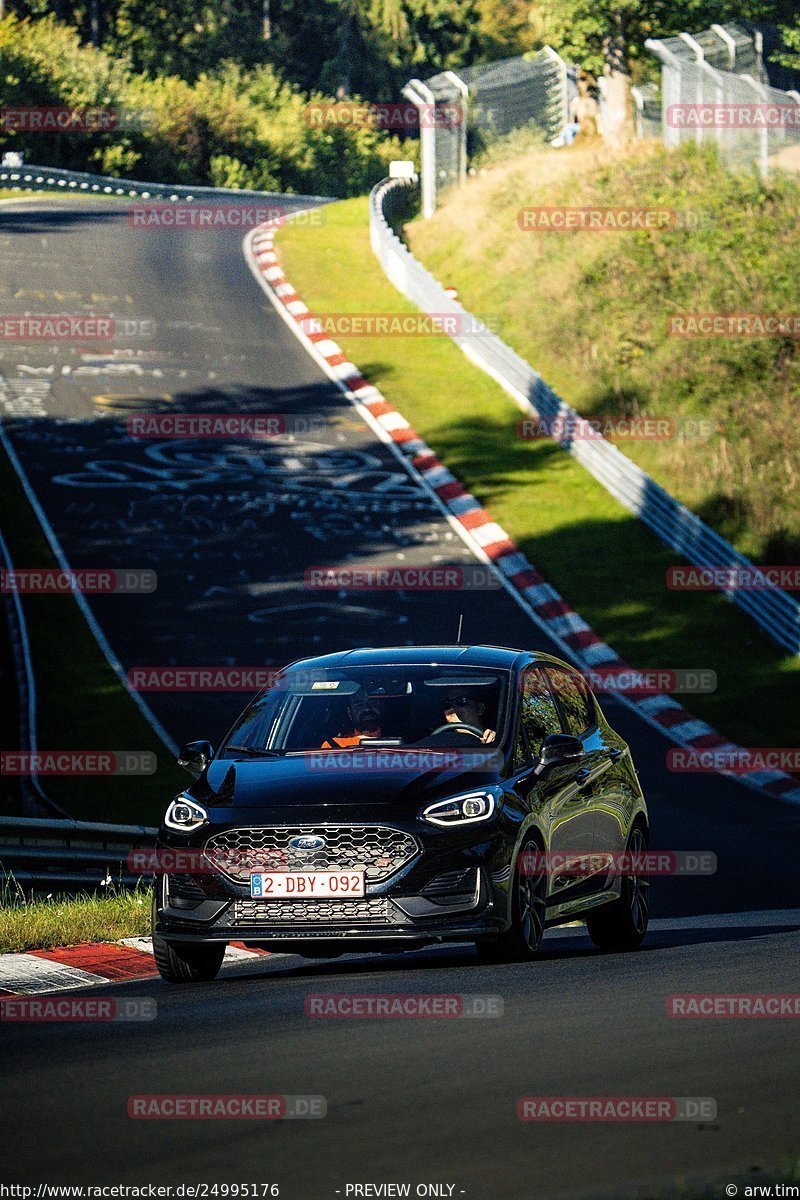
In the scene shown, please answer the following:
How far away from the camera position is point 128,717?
2058cm

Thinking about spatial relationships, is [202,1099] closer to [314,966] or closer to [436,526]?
[314,966]

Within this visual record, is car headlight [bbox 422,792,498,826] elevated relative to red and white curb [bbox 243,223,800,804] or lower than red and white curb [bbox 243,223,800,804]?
elevated

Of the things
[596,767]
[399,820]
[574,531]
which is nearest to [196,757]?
[399,820]

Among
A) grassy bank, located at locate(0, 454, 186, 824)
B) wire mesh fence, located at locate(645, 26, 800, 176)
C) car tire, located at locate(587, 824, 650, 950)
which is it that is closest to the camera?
car tire, located at locate(587, 824, 650, 950)

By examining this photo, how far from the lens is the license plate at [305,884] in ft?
29.0

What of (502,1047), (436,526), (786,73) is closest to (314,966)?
(502,1047)

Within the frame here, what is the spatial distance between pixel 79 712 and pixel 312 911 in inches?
481

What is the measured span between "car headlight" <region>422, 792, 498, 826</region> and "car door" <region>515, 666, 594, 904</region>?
19.3 inches

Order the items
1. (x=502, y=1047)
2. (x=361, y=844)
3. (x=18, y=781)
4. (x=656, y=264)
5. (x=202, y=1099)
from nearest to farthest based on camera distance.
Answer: (x=202, y=1099) → (x=502, y=1047) → (x=361, y=844) → (x=18, y=781) → (x=656, y=264)

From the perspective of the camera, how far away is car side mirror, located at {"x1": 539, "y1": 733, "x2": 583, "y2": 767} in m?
9.60

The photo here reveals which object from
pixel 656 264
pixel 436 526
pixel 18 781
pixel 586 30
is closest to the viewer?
pixel 18 781

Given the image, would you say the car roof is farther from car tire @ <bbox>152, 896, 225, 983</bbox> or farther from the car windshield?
car tire @ <bbox>152, 896, 225, 983</bbox>

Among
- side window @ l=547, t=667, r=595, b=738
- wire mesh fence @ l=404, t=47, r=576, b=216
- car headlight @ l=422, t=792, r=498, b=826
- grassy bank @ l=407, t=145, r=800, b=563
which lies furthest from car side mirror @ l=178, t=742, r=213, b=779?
wire mesh fence @ l=404, t=47, r=576, b=216

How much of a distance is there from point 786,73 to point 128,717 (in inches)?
1574
